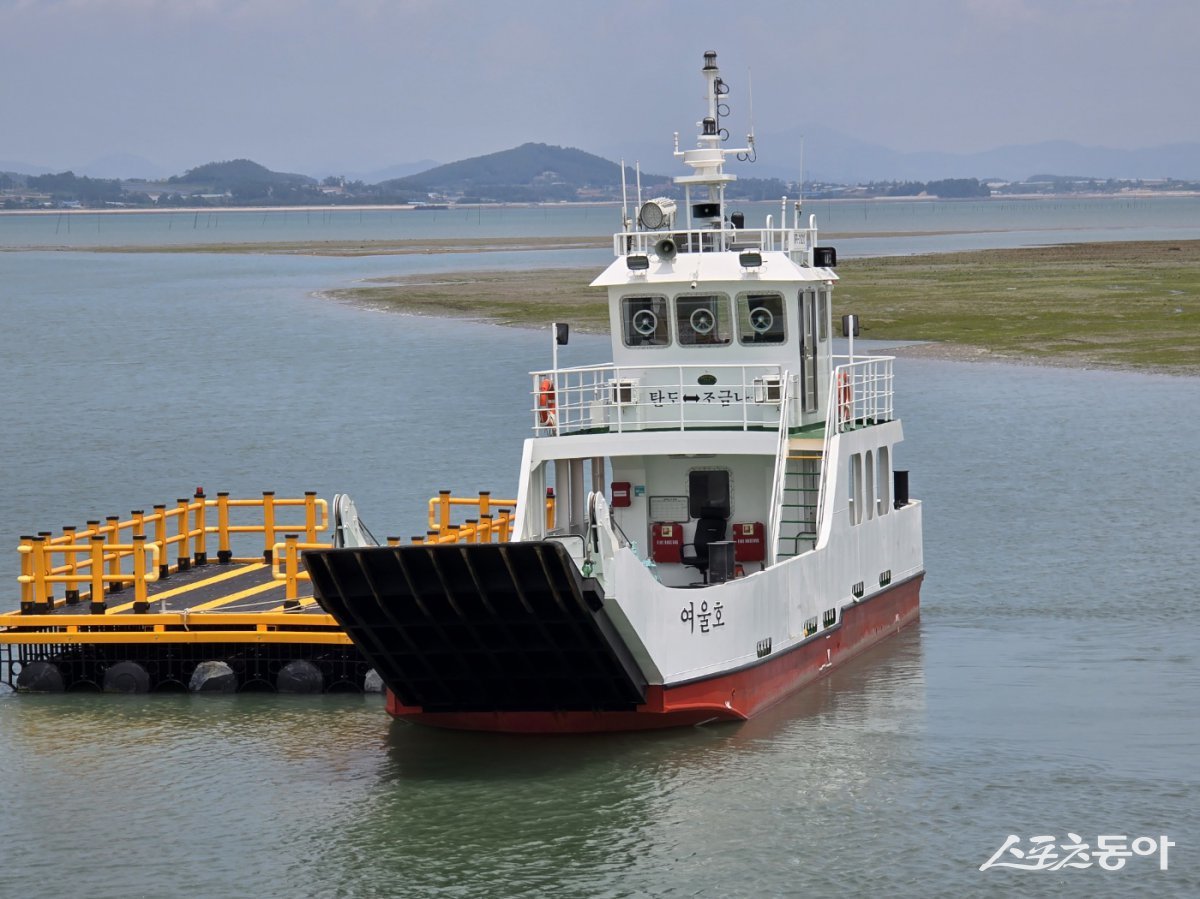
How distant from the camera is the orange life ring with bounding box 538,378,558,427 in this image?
2527cm

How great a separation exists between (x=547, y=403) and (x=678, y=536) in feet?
8.55

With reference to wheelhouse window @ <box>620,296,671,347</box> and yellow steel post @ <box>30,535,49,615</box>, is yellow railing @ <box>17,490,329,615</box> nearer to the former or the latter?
yellow steel post @ <box>30,535,49,615</box>

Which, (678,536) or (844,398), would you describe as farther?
(844,398)

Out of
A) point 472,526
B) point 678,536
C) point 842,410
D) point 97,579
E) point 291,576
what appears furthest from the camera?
point 472,526

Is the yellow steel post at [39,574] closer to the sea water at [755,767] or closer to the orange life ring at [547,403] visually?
the sea water at [755,767]

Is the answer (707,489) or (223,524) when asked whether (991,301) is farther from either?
(707,489)

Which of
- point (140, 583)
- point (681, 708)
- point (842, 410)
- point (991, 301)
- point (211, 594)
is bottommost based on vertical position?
point (681, 708)

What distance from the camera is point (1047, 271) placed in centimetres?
10712

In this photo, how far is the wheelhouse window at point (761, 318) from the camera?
26953 millimetres

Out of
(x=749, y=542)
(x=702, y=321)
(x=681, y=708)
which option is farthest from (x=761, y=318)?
(x=681, y=708)

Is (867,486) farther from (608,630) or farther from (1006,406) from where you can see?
(1006,406)

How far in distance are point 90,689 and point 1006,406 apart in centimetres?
3630

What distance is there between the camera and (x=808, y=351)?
27562mm

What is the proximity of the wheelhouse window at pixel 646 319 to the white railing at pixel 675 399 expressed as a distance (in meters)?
0.43
